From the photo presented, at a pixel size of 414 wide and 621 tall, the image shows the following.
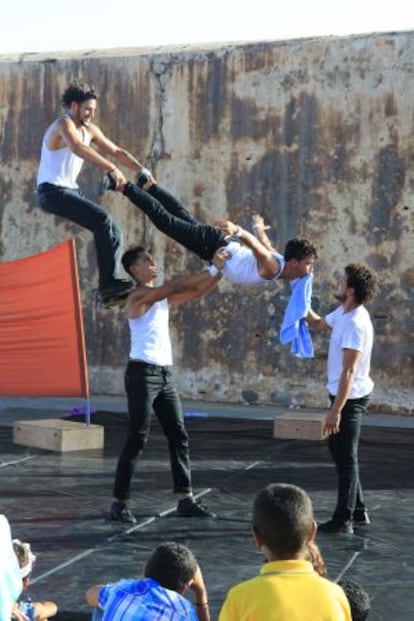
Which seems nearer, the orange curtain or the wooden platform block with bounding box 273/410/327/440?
the orange curtain

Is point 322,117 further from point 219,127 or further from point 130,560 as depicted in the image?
point 130,560

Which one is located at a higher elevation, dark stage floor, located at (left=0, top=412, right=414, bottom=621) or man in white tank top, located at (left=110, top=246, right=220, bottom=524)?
man in white tank top, located at (left=110, top=246, right=220, bottom=524)

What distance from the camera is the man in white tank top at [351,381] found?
6.03 metres

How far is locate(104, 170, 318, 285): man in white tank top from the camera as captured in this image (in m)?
6.05

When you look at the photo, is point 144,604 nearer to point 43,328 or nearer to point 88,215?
point 88,215

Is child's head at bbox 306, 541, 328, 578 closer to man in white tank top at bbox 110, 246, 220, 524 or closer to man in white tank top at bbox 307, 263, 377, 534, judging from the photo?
man in white tank top at bbox 307, 263, 377, 534

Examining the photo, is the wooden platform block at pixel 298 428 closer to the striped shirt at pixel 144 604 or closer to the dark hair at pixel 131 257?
the dark hair at pixel 131 257

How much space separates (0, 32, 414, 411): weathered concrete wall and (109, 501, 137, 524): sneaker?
5.97 metres

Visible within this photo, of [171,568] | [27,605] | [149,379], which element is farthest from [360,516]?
[171,568]

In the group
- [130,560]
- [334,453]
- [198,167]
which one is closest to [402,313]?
[198,167]

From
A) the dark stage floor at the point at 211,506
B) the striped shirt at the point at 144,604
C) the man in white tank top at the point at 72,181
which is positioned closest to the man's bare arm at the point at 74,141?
the man in white tank top at the point at 72,181

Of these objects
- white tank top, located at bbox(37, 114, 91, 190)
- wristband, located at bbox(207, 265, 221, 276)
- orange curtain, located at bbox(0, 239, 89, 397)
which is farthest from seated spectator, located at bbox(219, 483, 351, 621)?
orange curtain, located at bbox(0, 239, 89, 397)

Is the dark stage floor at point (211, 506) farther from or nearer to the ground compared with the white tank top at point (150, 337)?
nearer to the ground

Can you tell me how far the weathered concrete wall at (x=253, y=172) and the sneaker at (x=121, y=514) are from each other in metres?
5.97
